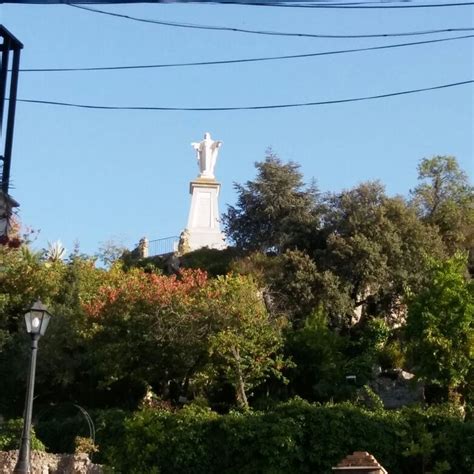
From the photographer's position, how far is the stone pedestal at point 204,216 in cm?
3828

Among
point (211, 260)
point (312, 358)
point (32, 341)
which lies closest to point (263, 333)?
point (312, 358)

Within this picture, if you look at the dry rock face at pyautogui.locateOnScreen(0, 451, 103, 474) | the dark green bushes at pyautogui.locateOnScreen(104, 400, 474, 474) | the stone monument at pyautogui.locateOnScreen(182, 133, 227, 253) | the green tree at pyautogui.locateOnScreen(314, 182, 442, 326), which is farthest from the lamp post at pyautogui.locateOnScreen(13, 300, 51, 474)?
the stone monument at pyautogui.locateOnScreen(182, 133, 227, 253)

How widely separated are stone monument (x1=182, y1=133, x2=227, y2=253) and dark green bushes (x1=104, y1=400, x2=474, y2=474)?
16.5 meters

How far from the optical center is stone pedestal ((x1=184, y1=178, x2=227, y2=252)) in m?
38.3

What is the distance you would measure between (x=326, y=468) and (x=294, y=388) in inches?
225

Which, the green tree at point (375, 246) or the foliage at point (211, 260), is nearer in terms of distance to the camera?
the green tree at point (375, 246)

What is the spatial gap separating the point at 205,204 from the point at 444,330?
16816 millimetres

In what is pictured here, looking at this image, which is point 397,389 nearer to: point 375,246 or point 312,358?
point 312,358

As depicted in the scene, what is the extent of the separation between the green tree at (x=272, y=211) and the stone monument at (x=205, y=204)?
4.87 meters

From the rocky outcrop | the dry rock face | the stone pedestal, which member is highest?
Answer: the stone pedestal

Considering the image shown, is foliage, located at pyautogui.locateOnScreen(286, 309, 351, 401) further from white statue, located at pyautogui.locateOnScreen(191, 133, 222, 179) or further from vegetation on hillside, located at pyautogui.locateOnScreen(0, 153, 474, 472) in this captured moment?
white statue, located at pyautogui.locateOnScreen(191, 133, 222, 179)

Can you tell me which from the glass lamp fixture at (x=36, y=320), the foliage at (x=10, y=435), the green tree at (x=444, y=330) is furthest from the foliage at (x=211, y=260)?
the glass lamp fixture at (x=36, y=320)

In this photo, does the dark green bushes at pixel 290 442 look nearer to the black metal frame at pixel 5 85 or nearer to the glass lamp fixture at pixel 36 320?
the glass lamp fixture at pixel 36 320

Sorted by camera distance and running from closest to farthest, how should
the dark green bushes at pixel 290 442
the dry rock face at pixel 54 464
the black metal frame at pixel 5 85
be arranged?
the black metal frame at pixel 5 85 → the dry rock face at pixel 54 464 → the dark green bushes at pixel 290 442
